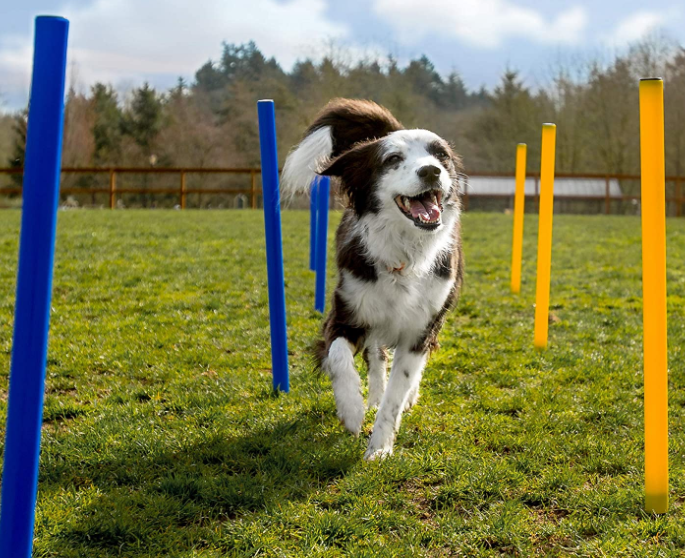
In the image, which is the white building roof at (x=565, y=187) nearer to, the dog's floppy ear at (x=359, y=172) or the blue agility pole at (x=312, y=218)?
the blue agility pole at (x=312, y=218)

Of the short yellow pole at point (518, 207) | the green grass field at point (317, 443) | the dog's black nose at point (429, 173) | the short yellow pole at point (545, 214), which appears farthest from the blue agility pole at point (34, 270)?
the short yellow pole at point (518, 207)

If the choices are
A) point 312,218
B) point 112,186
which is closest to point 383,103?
point 112,186

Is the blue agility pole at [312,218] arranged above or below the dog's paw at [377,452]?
above

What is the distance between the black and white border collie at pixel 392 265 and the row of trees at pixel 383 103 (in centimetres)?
2191

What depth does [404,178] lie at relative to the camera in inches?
142

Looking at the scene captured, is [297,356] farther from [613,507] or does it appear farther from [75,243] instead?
[75,243]

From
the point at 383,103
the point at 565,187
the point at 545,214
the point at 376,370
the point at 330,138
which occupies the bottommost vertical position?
the point at 376,370

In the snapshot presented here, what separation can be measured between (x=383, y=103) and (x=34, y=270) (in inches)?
1082

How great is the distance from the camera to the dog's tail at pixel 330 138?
454cm

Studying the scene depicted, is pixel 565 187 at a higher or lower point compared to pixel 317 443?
higher

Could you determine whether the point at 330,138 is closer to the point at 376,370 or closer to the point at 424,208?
the point at 424,208

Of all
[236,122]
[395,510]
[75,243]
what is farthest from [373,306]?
[236,122]

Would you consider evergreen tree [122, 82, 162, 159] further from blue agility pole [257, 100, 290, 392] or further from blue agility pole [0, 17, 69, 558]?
blue agility pole [0, 17, 69, 558]

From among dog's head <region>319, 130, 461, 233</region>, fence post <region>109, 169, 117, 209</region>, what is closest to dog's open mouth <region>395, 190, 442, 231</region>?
dog's head <region>319, 130, 461, 233</region>
